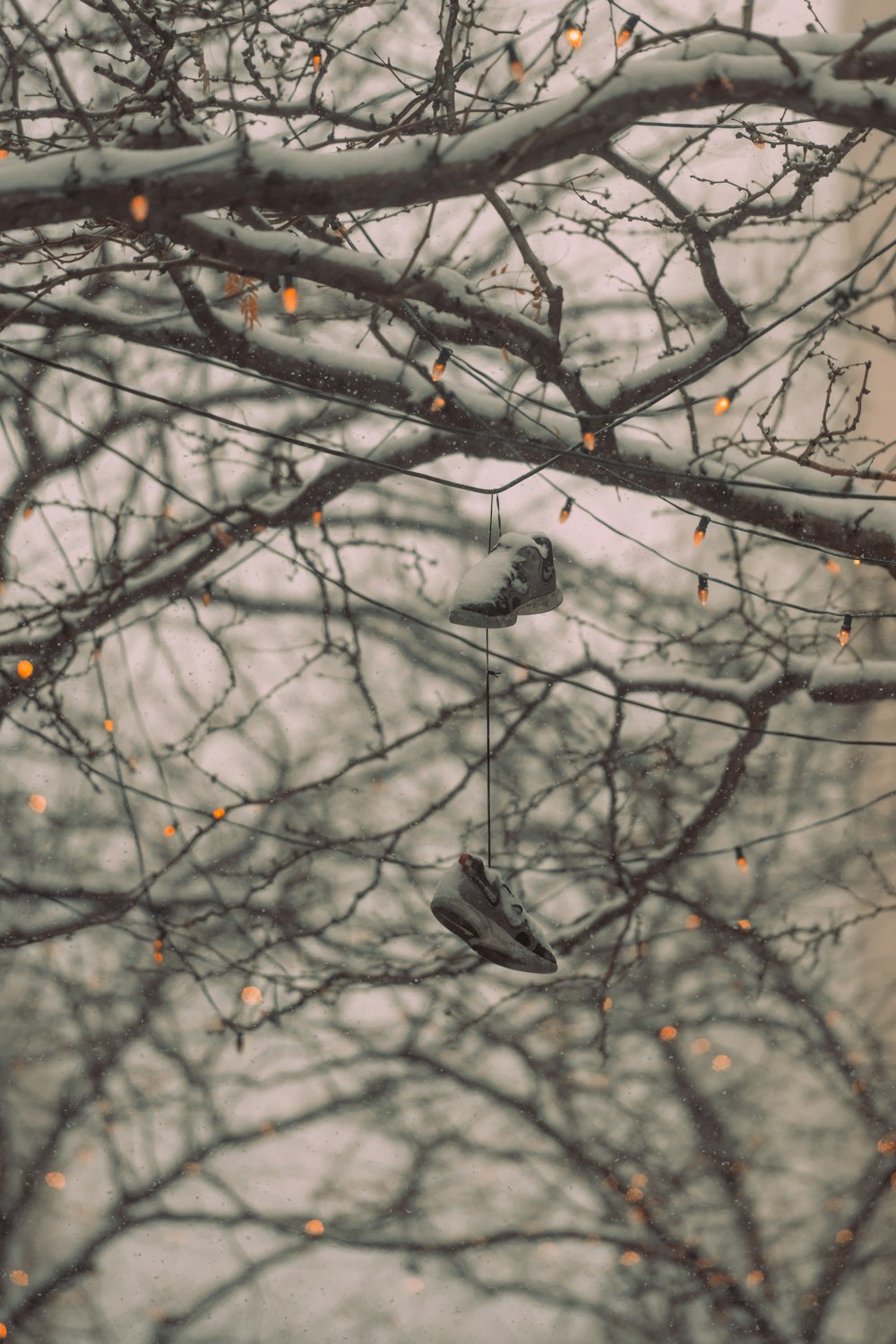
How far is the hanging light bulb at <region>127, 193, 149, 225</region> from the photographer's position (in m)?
1.33

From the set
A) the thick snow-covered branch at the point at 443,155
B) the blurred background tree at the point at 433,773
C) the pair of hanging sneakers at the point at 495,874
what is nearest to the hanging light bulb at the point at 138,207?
the thick snow-covered branch at the point at 443,155

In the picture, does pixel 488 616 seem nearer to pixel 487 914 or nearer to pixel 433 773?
pixel 487 914

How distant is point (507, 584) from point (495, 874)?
466mm

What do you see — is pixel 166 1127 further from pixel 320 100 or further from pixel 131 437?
pixel 320 100

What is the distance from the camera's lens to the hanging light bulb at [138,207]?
1334 mm

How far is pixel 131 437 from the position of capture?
221 cm

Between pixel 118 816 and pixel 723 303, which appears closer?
pixel 723 303

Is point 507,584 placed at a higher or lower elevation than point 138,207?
lower

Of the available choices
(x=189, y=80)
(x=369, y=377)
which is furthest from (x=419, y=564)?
(x=189, y=80)

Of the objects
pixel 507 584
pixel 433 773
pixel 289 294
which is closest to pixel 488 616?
pixel 507 584

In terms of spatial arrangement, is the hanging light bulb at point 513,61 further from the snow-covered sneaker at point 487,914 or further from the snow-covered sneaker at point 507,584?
the snow-covered sneaker at point 487,914

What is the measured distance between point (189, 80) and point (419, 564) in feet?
3.42

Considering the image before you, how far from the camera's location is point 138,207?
134 centimetres

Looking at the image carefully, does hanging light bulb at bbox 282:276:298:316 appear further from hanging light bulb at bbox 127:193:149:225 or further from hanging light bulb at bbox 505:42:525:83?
hanging light bulb at bbox 505:42:525:83
